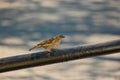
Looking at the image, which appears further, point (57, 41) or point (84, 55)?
point (57, 41)

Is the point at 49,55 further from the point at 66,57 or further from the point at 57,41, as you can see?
the point at 57,41

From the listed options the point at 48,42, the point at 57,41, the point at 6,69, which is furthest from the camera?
the point at 57,41

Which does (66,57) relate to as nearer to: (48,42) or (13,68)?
(13,68)

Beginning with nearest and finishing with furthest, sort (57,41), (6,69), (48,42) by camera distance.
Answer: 1. (6,69)
2. (48,42)
3. (57,41)

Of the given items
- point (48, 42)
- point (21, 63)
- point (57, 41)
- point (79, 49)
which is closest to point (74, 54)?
point (79, 49)

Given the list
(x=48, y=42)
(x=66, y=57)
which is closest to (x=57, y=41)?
(x=48, y=42)

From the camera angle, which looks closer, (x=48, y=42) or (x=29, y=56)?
(x=29, y=56)
